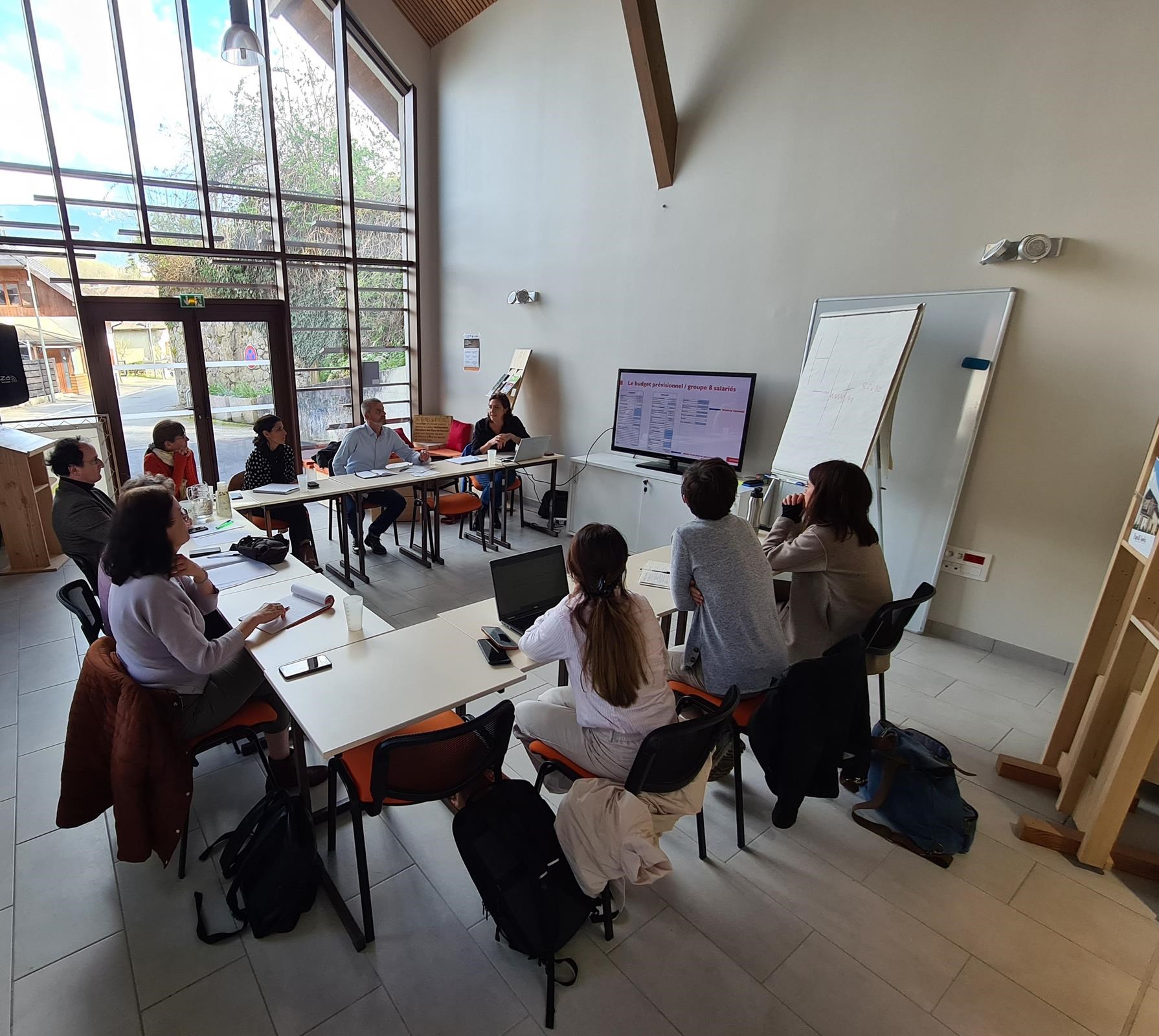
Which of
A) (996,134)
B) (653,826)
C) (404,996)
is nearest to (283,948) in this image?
(404,996)

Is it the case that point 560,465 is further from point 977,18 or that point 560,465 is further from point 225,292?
point 977,18

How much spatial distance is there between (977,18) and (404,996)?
16.8 ft

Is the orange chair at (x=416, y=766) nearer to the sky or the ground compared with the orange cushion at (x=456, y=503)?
nearer to the sky

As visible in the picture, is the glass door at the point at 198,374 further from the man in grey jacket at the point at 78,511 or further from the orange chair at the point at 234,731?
the orange chair at the point at 234,731

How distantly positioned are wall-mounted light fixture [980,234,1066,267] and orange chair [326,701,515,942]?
3.52 metres

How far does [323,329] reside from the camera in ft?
22.0

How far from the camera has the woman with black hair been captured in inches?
160

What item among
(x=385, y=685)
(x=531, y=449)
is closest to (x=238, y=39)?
(x=531, y=449)

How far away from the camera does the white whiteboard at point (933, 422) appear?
136 inches

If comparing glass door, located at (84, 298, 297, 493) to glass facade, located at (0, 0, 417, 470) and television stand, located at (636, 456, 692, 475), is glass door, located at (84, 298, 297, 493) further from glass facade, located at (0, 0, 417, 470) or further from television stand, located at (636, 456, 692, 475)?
television stand, located at (636, 456, 692, 475)

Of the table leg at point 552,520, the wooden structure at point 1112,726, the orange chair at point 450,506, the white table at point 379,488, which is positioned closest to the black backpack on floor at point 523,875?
the wooden structure at point 1112,726

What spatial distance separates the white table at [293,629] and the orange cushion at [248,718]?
0.21m

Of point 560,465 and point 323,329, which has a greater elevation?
point 323,329

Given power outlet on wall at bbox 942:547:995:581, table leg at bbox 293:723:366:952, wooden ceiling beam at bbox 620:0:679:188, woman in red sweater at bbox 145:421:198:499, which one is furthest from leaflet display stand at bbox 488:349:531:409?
table leg at bbox 293:723:366:952
